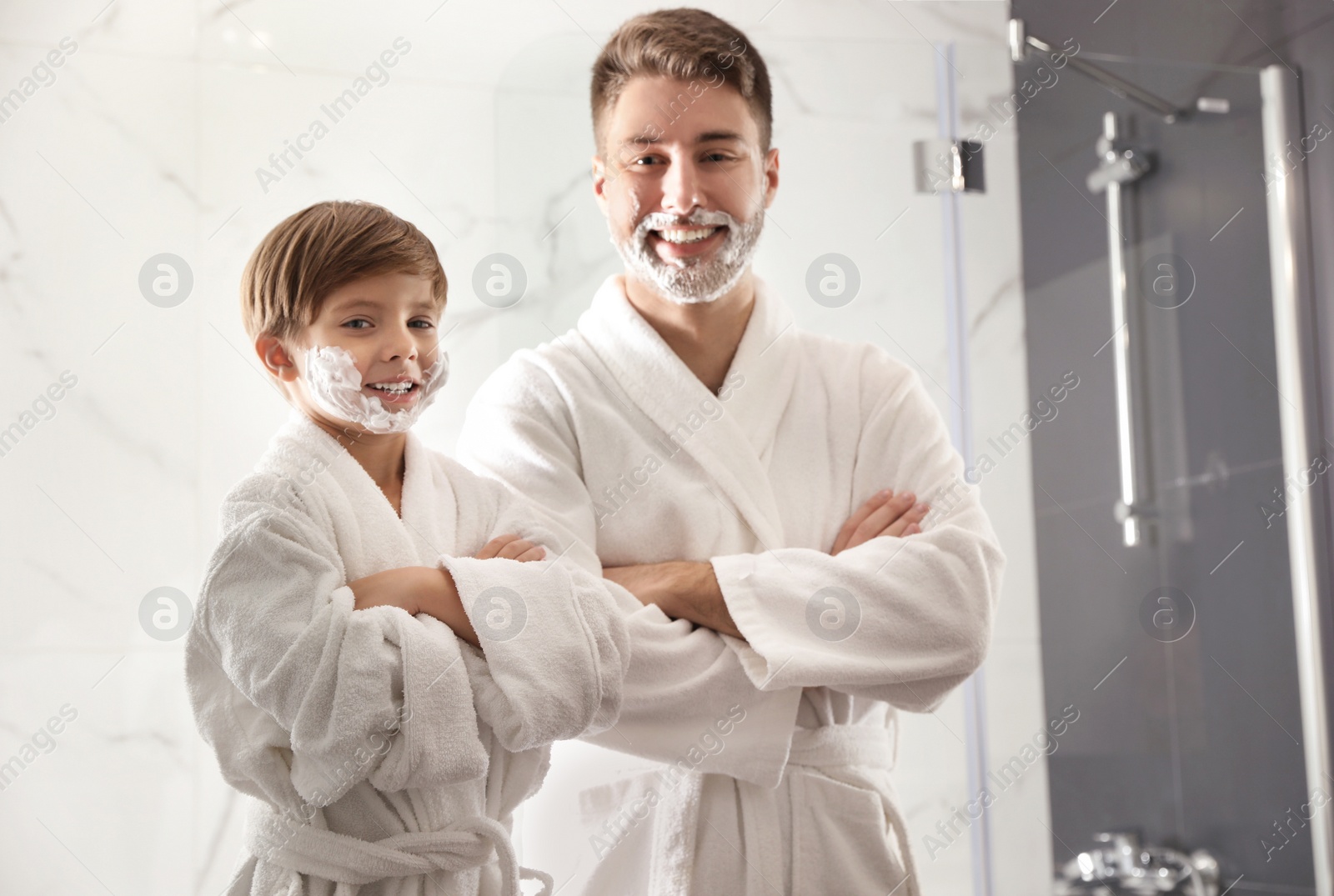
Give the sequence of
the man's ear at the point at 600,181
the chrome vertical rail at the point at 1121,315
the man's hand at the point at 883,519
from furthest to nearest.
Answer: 1. the chrome vertical rail at the point at 1121,315
2. the man's ear at the point at 600,181
3. the man's hand at the point at 883,519

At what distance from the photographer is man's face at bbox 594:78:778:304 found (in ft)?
4.60

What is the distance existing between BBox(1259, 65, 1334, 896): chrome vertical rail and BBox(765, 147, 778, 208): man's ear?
32.5 inches

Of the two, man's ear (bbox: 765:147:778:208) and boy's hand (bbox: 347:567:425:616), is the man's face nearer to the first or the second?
man's ear (bbox: 765:147:778:208)

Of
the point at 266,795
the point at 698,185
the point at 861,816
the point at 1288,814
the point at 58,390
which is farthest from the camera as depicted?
the point at 1288,814

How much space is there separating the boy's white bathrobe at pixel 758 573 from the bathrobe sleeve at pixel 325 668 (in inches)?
10.7

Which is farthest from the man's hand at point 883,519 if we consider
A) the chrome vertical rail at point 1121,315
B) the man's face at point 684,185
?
the chrome vertical rail at point 1121,315

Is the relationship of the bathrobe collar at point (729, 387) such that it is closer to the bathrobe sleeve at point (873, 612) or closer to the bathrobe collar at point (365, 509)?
the bathrobe sleeve at point (873, 612)

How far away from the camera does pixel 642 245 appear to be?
4.69ft

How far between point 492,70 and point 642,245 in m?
0.44

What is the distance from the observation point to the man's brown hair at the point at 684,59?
4.66 ft

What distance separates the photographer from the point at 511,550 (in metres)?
1.16

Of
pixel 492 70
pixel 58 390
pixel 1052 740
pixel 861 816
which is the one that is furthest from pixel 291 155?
pixel 1052 740

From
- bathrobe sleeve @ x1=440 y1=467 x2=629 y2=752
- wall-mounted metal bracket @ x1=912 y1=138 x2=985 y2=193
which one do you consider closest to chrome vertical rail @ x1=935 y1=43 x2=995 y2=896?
wall-mounted metal bracket @ x1=912 y1=138 x2=985 y2=193

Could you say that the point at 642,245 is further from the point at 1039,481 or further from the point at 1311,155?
the point at 1311,155
